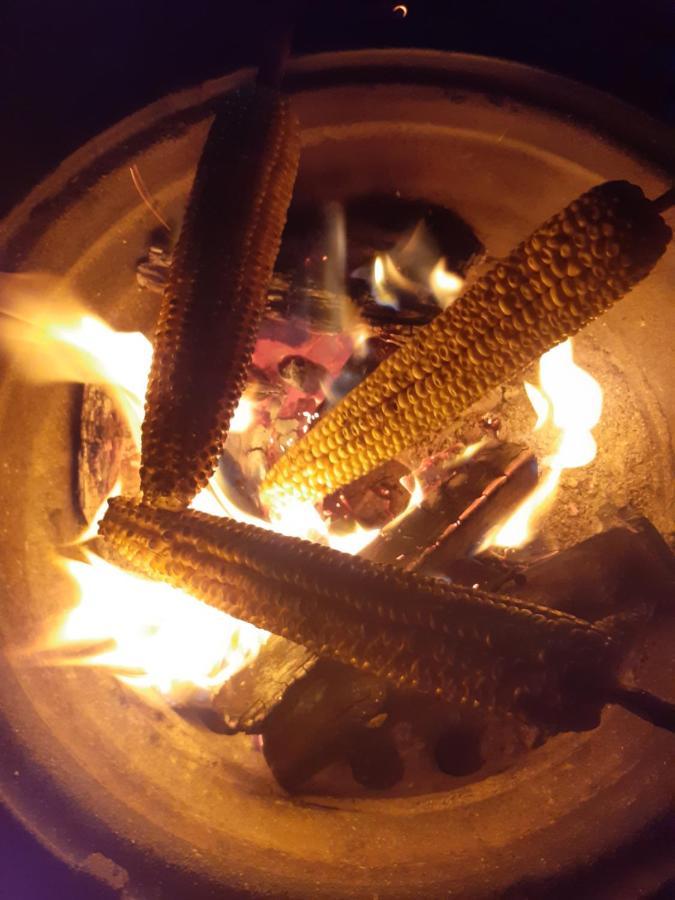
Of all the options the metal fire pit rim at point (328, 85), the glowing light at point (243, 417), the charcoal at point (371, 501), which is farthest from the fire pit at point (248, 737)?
the charcoal at point (371, 501)

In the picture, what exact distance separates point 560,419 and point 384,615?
119cm

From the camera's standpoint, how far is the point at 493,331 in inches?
53.0

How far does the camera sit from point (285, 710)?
1813 mm

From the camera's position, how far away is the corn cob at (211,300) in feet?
4.92

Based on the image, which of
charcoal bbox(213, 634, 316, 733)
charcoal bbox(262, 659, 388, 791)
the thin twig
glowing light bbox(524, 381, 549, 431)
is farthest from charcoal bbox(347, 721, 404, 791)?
the thin twig

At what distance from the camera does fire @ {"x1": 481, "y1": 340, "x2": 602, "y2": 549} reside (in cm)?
213

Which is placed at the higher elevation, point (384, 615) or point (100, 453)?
point (100, 453)

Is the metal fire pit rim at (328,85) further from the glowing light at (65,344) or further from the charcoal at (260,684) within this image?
the charcoal at (260,684)

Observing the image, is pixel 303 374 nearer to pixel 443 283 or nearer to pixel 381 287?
pixel 381 287

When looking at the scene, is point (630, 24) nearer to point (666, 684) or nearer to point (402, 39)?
point (402, 39)

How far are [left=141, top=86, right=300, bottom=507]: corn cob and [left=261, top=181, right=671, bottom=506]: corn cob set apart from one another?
28 cm

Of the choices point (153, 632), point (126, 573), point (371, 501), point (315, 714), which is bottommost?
point (315, 714)

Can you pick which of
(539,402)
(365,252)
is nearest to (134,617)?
(365,252)

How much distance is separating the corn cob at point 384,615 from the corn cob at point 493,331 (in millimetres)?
361
